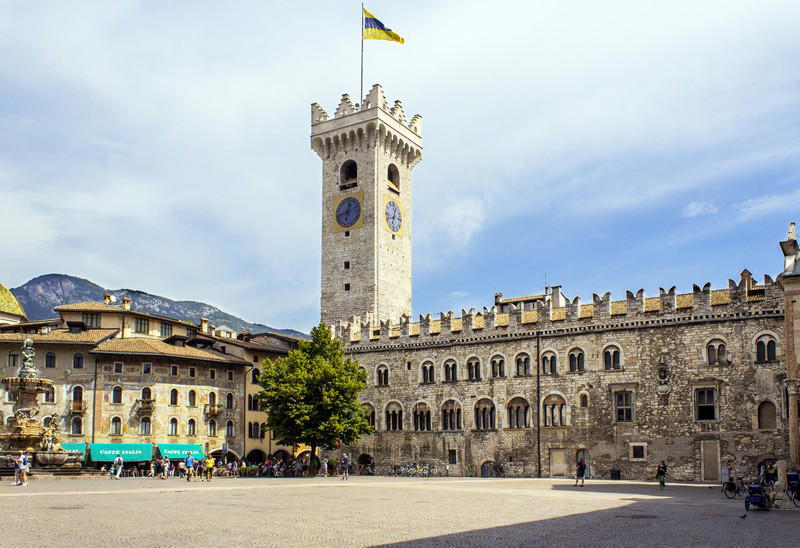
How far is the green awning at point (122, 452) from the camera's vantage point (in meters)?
59.5

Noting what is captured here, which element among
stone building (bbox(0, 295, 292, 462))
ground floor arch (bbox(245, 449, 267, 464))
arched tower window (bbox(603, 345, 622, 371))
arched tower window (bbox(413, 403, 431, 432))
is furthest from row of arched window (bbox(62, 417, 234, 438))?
arched tower window (bbox(603, 345, 622, 371))

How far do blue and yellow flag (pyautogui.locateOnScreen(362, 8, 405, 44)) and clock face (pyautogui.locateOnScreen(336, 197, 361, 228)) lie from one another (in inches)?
555

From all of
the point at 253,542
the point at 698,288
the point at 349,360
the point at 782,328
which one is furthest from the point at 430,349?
the point at 253,542

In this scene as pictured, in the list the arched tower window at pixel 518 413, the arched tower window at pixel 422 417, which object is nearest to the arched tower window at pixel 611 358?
the arched tower window at pixel 518 413

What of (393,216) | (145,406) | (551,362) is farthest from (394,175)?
(145,406)

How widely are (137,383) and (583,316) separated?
33241 millimetres

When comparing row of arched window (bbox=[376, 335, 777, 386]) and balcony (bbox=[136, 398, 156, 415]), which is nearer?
row of arched window (bbox=[376, 335, 777, 386])

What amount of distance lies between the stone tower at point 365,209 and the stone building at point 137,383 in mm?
9860

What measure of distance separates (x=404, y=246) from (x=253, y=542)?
58323 mm

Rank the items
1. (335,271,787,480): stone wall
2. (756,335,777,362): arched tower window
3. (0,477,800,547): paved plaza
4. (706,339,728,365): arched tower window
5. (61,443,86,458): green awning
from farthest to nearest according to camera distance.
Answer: (61,443,86,458): green awning < (706,339,728,365): arched tower window < (335,271,787,480): stone wall < (756,335,777,362): arched tower window < (0,477,800,547): paved plaza

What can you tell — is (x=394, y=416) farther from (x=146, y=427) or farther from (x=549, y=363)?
(x=146, y=427)

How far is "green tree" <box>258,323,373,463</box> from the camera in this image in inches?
2186

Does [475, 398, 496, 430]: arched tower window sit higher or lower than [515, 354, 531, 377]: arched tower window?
lower

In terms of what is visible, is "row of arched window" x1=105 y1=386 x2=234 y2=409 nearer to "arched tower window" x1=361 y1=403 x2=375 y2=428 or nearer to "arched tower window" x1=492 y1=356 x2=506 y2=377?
"arched tower window" x1=361 y1=403 x2=375 y2=428
